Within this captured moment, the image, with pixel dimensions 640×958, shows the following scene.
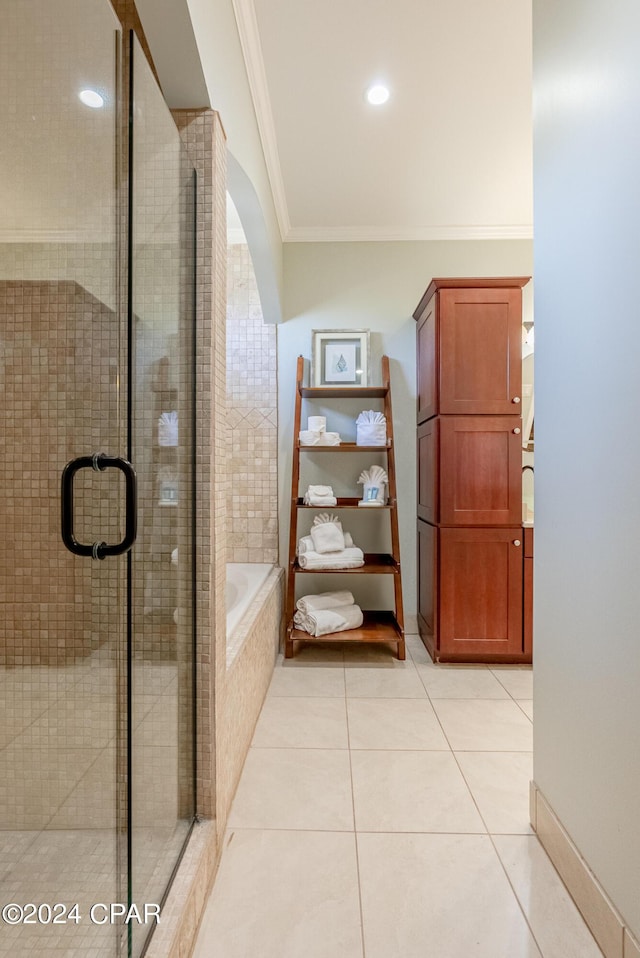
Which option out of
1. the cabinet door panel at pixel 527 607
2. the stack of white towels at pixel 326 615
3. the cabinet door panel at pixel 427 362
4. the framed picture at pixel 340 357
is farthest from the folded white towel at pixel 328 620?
the framed picture at pixel 340 357

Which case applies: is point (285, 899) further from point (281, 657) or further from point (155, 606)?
point (281, 657)

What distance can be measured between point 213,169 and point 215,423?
68cm

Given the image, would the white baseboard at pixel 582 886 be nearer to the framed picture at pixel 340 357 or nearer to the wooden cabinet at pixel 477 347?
the wooden cabinet at pixel 477 347

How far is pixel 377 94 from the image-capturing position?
2086 mm

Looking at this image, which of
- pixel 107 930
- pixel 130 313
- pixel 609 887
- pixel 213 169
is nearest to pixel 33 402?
pixel 130 313

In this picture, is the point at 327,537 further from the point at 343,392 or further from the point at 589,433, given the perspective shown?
the point at 589,433

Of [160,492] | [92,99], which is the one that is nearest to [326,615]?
[160,492]

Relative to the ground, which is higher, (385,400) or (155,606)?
(385,400)

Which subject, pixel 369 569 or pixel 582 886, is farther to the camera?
pixel 369 569

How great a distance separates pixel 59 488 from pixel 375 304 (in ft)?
8.92

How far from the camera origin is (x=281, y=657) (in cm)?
284

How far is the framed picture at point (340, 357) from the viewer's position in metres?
3.17

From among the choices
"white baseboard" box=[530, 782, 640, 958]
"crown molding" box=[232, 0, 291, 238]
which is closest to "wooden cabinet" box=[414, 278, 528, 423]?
"crown molding" box=[232, 0, 291, 238]

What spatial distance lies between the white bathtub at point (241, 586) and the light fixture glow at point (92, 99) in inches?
63.2
